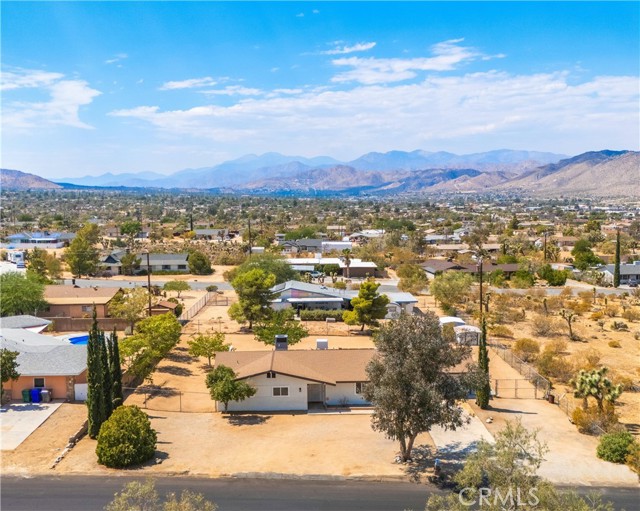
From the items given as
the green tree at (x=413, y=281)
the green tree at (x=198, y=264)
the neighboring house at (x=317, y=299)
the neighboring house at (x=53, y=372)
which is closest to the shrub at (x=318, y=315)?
the neighboring house at (x=317, y=299)

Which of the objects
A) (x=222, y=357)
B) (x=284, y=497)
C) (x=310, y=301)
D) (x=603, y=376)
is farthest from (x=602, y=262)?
(x=284, y=497)

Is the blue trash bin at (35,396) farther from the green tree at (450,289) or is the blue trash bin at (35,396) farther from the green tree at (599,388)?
the green tree at (450,289)

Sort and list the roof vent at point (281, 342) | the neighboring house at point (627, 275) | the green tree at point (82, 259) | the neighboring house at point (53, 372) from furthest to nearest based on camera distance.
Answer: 1. the green tree at point (82, 259)
2. the neighboring house at point (627, 275)
3. the roof vent at point (281, 342)
4. the neighboring house at point (53, 372)

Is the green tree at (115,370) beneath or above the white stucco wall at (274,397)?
above

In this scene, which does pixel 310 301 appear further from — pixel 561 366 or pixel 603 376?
pixel 603 376

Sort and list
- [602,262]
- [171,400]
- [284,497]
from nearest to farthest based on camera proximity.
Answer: [284,497] < [171,400] < [602,262]

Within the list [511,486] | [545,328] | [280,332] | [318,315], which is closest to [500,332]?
[545,328]

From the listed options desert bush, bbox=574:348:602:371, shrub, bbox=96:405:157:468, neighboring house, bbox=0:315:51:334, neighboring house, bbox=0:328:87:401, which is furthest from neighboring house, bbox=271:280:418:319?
shrub, bbox=96:405:157:468
